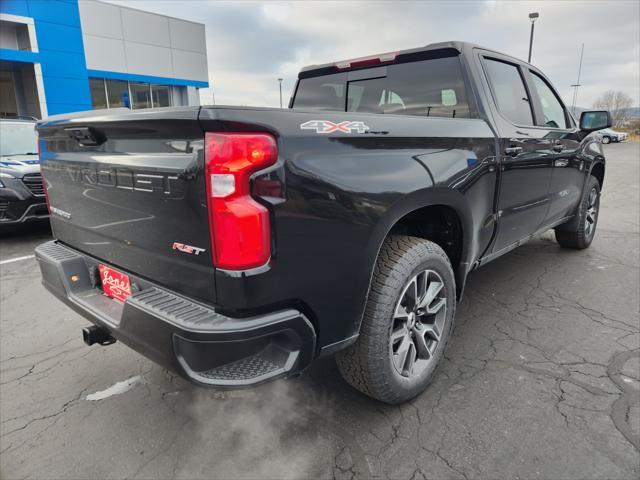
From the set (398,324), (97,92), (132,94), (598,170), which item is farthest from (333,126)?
(132,94)

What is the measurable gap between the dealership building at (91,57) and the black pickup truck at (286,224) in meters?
16.1

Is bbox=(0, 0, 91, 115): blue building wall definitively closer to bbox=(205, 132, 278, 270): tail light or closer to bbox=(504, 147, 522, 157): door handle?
bbox=(504, 147, 522, 157): door handle

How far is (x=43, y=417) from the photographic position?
7.55 ft

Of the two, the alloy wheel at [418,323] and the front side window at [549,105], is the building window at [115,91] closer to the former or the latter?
the front side window at [549,105]

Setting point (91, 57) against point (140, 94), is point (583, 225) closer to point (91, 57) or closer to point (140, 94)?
point (91, 57)

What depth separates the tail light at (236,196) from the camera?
1.49 metres

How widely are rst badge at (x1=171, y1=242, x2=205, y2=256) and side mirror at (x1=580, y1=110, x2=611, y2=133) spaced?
4.00m

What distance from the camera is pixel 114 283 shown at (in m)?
2.12

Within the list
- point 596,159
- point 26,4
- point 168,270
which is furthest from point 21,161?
point 26,4

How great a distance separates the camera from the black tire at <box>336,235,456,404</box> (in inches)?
79.6

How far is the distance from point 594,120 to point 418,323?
10.1ft

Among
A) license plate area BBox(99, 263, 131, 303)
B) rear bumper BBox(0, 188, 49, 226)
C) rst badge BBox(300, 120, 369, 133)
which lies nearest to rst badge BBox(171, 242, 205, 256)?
license plate area BBox(99, 263, 131, 303)

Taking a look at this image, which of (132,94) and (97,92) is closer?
(97,92)

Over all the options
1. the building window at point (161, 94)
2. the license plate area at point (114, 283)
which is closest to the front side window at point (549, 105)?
the license plate area at point (114, 283)
